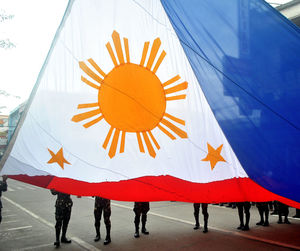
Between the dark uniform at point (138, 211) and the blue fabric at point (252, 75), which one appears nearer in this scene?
the blue fabric at point (252, 75)

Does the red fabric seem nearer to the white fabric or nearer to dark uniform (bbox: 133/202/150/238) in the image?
the white fabric

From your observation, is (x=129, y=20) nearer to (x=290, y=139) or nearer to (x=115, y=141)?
(x=115, y=141)

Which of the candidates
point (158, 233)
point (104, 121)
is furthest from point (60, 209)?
point (104, 121)

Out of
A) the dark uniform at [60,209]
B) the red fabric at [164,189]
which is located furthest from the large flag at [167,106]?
the dark uniform at [60,209]

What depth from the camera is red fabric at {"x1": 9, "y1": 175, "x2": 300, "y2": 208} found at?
2666mm

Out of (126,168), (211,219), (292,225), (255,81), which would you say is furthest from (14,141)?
(292,225)

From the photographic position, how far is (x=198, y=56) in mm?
3008

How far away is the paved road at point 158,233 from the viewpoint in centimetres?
611

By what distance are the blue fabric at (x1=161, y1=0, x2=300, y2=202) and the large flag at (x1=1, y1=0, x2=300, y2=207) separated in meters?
0.01

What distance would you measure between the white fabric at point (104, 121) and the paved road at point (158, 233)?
4.03 meters

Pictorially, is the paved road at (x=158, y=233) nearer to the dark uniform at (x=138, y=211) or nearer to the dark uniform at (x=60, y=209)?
the dark uniform at (x=138, y=211)

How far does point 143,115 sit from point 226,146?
1033 millimetres

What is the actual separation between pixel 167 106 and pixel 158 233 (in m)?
5.46

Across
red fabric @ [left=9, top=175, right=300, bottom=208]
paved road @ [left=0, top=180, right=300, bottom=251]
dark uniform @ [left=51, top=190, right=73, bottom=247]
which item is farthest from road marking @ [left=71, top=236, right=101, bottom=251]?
red fabric @ [left=9, top=175, right=300, bottom=208]
